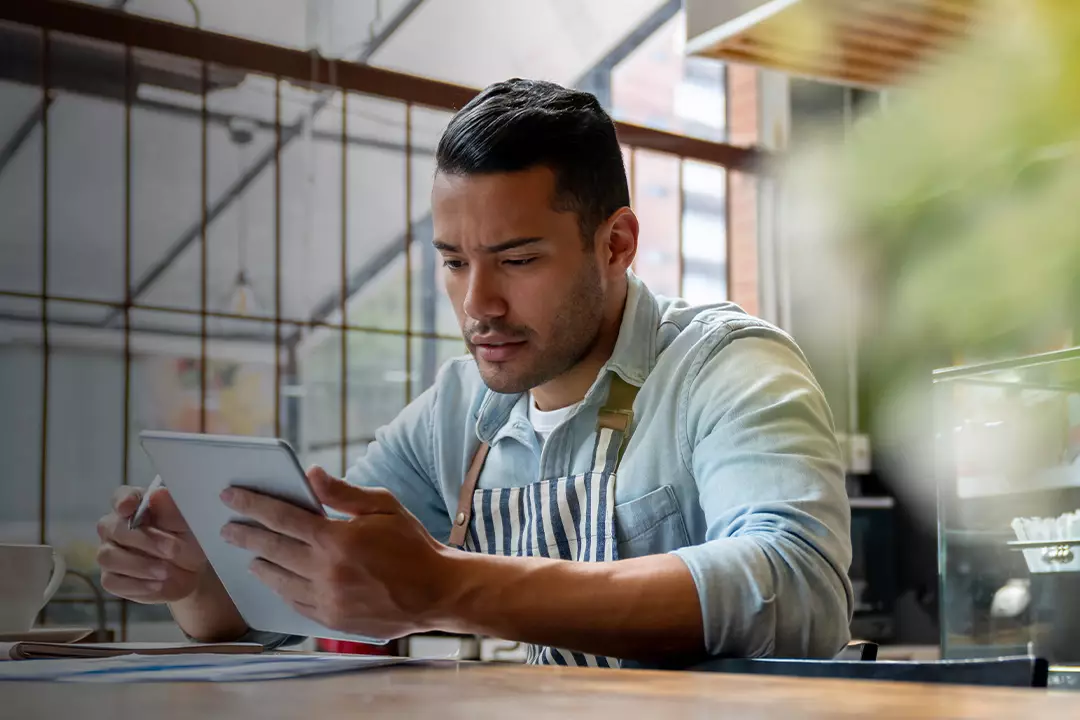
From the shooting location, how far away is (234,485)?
2.80 feet

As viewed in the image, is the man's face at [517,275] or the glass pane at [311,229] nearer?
the man's face at [517,275]

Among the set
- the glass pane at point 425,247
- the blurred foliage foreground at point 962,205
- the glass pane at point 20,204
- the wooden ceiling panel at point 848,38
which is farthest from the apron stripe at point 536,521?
the blurred foliage foreground at point 962,205

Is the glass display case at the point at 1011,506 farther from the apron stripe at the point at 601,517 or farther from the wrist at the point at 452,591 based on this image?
the wrist at the point at 452,591

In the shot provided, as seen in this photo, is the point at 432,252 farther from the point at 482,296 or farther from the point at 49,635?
the point at 49,635

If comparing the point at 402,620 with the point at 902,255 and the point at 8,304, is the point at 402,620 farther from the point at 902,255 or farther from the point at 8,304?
the point at 902,255

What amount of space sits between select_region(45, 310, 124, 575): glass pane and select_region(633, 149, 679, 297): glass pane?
2024 millimetres

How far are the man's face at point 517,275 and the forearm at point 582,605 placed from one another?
0.46 m

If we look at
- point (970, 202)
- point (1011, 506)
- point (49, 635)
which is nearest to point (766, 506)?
point (49, 635)

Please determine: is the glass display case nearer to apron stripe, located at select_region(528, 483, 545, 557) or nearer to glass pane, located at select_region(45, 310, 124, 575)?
apron stripe, located at select_region(528, 483, 545, 557)

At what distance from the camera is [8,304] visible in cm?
298

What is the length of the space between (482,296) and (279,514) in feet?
1.68

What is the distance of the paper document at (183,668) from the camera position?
0.66 m

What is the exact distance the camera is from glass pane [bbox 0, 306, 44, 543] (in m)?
2.94

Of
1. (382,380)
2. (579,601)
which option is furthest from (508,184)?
(382,380)
